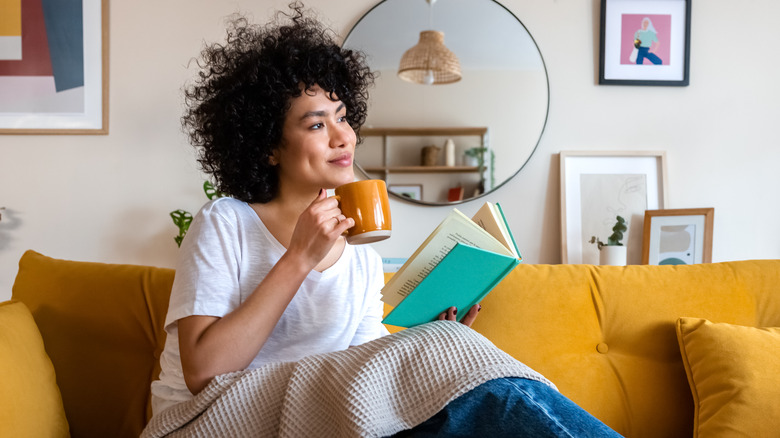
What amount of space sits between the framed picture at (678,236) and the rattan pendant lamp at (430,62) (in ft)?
2.78

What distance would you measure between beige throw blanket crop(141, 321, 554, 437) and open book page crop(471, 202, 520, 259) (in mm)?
214

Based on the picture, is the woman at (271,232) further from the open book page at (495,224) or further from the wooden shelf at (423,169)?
the wooden shelf at (423,169)

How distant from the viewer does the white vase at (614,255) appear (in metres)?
2.08

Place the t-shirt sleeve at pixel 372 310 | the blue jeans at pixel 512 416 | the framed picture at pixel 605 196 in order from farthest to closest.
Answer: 1. the framed picture at pixel 605 196
2. the t-shirt sleeve at pixel 372 310
3. the blue jeans at pixel 512 416

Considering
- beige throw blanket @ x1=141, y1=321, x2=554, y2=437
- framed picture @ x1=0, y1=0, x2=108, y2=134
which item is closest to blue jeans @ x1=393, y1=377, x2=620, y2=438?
beige throw blanket @ x1=141, y1=321, x2=554, y2=437

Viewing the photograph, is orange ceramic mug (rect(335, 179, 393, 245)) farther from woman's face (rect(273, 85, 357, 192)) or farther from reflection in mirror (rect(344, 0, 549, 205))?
reflection in mirror (rect(344, 0, 549, 205))

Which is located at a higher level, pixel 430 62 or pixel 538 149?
pixel 430 62

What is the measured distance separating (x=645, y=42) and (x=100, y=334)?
199 centimetres

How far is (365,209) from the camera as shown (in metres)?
1.12

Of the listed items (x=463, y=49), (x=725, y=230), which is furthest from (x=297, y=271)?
(x=725, y=230)

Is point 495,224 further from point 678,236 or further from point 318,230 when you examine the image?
point 678,236

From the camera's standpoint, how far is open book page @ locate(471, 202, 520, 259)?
1176 mm

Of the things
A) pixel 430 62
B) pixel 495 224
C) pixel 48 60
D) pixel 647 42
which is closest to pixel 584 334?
pixel 495 224

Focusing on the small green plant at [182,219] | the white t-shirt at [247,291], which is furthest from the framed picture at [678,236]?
the small green plant at [182,219]
